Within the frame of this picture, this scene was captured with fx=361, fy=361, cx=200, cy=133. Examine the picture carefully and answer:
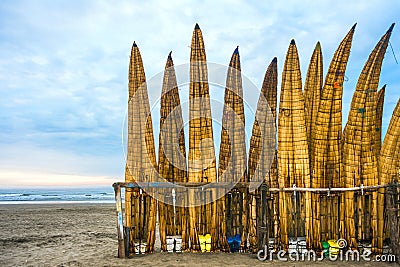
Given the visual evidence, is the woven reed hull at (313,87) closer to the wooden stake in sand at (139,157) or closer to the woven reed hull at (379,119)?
the woven reed hull at (379,119)

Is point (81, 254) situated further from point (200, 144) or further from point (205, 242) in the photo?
point (200, 144)

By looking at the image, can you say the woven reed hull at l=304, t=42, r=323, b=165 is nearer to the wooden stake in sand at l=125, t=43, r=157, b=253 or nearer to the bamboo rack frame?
the bamboo rack frame

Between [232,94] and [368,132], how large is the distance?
3.39 metres

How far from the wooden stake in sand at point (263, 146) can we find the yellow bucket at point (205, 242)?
1041 millimetres

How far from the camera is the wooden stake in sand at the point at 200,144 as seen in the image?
29.2 ft

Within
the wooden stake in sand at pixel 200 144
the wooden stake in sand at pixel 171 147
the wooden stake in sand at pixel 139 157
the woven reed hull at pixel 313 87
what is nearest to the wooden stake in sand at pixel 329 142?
the woven reed hull at pixel 313 87

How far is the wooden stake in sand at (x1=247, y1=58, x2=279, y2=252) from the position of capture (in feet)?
29.1

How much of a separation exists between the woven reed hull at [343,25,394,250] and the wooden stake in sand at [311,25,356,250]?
298mm

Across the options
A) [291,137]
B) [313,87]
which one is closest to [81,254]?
[291,137]

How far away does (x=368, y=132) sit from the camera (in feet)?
27.7

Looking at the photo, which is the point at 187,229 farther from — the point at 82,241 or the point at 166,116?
the point at 82,241

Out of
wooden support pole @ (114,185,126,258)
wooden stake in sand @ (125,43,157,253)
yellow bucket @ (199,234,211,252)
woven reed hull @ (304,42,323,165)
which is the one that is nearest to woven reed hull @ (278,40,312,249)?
woven reed hull @ (304,42,323,165)

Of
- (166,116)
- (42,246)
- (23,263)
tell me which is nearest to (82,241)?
(42,246)

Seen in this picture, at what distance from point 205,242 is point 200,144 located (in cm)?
242
